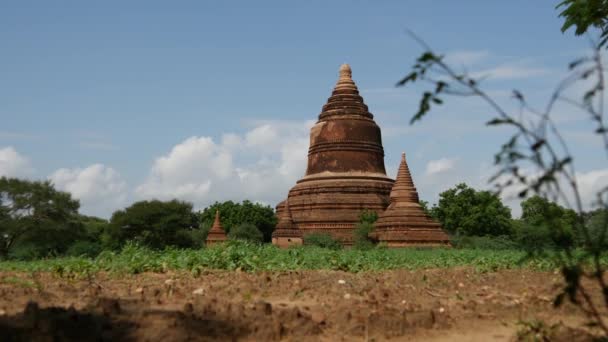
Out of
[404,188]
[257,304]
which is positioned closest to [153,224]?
[404,188]

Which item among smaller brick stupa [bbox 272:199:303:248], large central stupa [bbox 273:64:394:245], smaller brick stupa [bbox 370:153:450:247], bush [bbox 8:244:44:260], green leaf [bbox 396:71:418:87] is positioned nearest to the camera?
green leaf [bbox 396:71:418:87]

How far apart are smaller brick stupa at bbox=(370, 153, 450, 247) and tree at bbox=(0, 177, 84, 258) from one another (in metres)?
13.8

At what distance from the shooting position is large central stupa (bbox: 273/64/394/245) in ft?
98.8

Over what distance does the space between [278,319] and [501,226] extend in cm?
3802

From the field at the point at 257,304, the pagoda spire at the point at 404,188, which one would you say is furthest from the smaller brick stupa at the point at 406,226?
the field at the point at 257,304

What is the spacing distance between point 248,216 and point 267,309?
126 ft

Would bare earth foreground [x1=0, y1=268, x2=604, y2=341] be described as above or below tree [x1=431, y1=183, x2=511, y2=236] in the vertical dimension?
below

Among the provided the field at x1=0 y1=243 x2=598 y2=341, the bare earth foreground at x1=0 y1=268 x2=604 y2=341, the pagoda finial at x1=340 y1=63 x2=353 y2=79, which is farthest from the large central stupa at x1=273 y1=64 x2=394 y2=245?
the bare earth foreground at x1=0 y1=268 x2=604 y2=341

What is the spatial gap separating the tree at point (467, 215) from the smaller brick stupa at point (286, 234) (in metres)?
12.2

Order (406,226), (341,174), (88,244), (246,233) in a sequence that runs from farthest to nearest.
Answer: (246,233), (341,174), (406,226), (88,244)

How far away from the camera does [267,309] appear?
506 centimetres

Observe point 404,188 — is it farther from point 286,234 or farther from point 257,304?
point 257,304

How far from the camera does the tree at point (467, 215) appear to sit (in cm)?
3916

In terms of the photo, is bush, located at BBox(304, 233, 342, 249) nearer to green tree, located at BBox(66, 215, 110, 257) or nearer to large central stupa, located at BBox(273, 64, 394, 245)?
large central stupa, located at BBox(273, 64, 394, 245)
